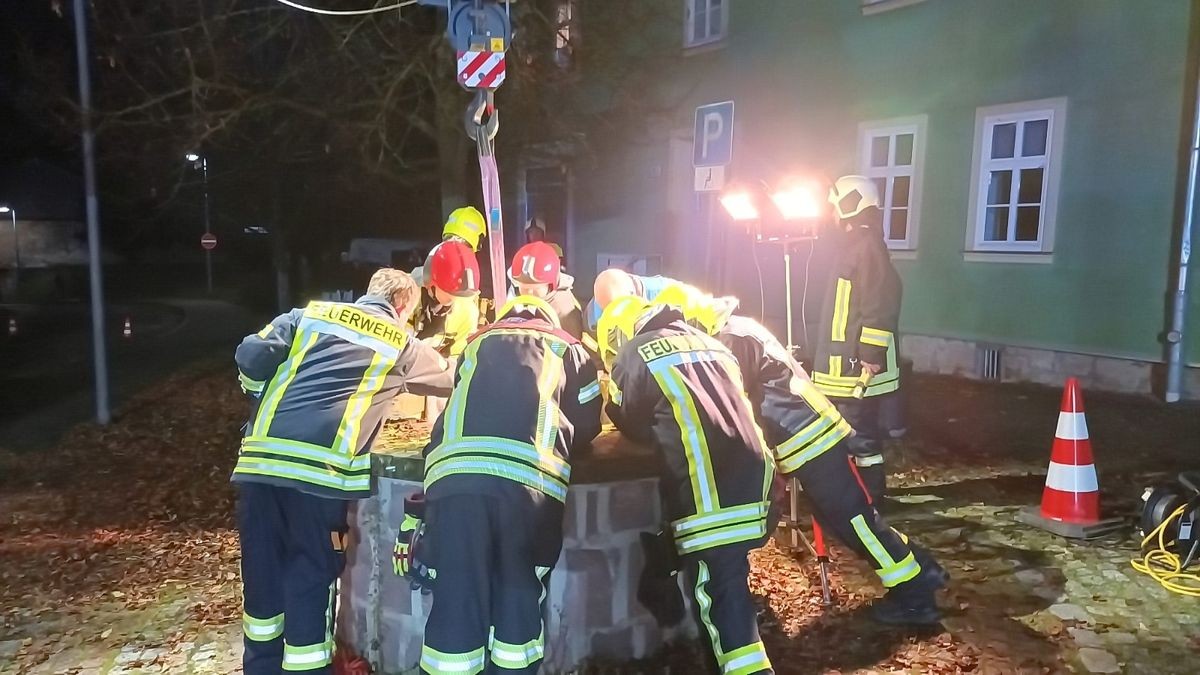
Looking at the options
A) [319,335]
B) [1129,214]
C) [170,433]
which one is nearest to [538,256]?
[319,335]

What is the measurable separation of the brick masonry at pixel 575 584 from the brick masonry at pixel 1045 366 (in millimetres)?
8118

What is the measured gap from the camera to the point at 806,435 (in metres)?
4.00

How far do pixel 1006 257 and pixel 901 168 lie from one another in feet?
6.97

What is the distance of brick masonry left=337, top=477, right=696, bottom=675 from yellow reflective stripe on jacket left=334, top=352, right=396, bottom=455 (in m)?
Answer: 0.30

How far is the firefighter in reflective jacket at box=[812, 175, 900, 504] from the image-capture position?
555 cm

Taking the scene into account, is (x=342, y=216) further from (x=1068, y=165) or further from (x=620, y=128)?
(x=1068, y=165)

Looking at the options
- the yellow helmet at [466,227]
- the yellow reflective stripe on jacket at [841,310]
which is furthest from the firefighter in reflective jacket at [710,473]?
the yellow helmet at [466,227]

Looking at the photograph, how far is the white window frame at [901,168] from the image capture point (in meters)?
12.4

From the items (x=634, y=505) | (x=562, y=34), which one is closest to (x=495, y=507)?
(x=634, y=505)

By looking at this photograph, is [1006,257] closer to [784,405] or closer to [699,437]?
[784,405]

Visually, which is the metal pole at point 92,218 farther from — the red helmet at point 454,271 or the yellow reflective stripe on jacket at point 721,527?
the yellow reflective stripe on jacket at point 721,527

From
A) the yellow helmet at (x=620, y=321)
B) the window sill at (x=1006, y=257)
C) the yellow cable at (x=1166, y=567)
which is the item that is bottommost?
the yellow cable at (x=1166, y=567)

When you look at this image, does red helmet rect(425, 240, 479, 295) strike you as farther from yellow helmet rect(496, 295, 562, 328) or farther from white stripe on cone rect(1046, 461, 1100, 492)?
white stripe on cone rect(1046, 461, 1100, 492)

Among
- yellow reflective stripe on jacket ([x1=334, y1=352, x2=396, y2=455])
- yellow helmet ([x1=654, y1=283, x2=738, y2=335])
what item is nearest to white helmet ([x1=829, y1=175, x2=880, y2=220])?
yellow helmet ([x1=654, y1=283, x2=738, y2=335])
